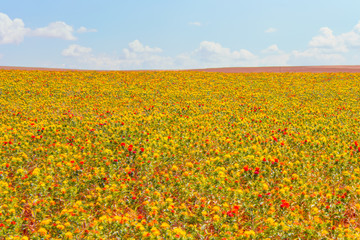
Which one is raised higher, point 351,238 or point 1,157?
point 1,157

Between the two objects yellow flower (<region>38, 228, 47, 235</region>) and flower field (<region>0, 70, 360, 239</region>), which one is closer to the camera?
yellow flower (<region>38, 228, 47, 235</region>)

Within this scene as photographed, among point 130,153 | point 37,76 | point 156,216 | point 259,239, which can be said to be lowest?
point 259,239

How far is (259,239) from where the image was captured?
450 cm


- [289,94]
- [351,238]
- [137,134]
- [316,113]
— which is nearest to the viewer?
[351,238]

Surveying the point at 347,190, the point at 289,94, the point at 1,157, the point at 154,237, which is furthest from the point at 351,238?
the point at 289,94

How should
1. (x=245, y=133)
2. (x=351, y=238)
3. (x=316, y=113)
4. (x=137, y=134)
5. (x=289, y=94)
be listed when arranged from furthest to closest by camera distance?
(x=289, y=94) → (x=316, y=113) → (x=245, y=133) → (x=137, y=134) → (x=351, y=238)

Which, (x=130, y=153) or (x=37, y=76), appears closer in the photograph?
(x=130, y=153)

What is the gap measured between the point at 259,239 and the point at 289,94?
1794 cm

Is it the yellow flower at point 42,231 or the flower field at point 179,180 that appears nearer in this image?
the yellow flower at point 42,231

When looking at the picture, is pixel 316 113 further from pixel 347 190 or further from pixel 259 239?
pixel 259 239

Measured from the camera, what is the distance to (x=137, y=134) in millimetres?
8422

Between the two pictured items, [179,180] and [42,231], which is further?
[179,180]

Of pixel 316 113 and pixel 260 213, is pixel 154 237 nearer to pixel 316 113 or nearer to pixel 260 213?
pixel 260 213

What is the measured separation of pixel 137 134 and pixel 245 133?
3594 millimetres
